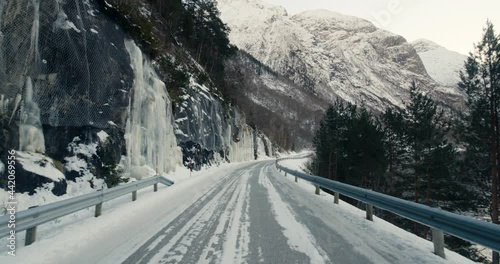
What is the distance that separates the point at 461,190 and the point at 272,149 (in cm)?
7267

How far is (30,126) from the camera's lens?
28.8 ft

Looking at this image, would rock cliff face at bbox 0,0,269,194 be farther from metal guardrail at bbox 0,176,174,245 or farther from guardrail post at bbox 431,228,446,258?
guardrail post at bbox 431,228,446,258

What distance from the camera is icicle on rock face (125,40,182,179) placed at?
1414 cm

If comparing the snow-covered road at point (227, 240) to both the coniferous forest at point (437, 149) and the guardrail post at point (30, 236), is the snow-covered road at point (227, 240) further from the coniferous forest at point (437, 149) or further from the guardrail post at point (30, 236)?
the coniferous forest at point (437, 149)

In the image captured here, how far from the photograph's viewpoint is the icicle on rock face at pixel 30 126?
8523 millimetres

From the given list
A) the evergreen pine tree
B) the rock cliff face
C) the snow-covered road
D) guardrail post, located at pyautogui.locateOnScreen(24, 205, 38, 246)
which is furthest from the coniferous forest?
guardrail post, located at pyautogui.locateOnScreen(24, 205, 38, 246)

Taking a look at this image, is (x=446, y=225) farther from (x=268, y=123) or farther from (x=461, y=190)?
(x=268, y=123)

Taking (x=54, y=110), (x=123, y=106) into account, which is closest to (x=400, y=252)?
(x=54, y=110)

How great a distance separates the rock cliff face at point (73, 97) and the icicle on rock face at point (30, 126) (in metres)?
0.03

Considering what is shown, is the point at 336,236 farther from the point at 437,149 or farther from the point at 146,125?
the point at 437,149

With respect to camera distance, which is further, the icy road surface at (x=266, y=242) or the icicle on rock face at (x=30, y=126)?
the icicle on rock face at (x=30, y=126)

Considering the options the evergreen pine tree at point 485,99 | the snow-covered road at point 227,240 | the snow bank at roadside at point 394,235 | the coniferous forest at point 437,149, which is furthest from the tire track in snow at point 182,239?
the evergreen pine tree at point 485,99

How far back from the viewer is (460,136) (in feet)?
69.7

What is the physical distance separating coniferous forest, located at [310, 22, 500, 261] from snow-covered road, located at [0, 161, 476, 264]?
15.9 m
